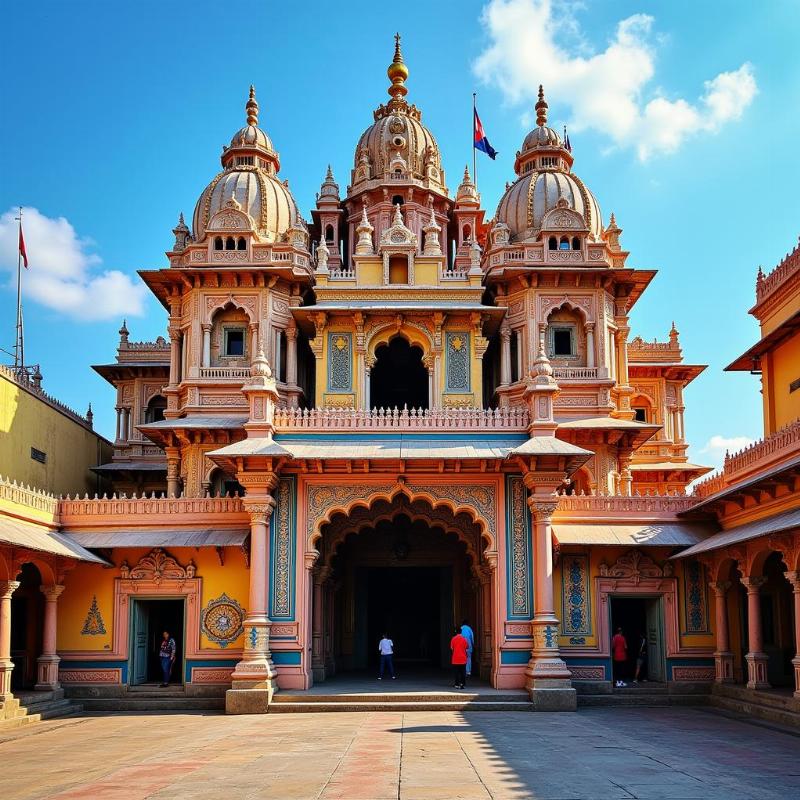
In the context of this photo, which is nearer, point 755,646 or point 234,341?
point 755,646

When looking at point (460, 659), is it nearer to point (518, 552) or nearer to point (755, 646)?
point (518, 552)

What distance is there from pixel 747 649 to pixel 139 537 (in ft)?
42.9

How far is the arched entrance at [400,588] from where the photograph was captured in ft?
71.1

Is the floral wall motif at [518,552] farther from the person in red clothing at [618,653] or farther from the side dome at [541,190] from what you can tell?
the side dome at [541,190]

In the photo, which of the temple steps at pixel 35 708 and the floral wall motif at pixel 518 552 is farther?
the floral wall motif at pixel 518 552

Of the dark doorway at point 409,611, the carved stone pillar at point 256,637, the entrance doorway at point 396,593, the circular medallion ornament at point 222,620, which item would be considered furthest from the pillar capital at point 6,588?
the dark doorway at point 409,611

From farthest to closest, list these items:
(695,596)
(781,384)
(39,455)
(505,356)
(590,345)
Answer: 1. (505,356)
2. (590,345)
3. (39,455)
4. (781,384)
5. (695,596)

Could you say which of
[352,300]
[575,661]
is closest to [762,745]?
[575,661]

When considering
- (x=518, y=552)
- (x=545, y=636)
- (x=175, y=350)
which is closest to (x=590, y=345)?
(x=518, y=552)

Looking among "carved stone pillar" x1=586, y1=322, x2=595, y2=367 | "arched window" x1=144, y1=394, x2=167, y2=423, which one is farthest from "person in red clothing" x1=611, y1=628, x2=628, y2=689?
"arched window" x1=144, y1=394, x2=167, y2=423

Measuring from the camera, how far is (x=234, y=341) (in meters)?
28.8

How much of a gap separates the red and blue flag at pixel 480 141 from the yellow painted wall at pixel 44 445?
16.3m

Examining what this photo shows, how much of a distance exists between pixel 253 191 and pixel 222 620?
48.1ft

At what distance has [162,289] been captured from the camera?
30172 mm
